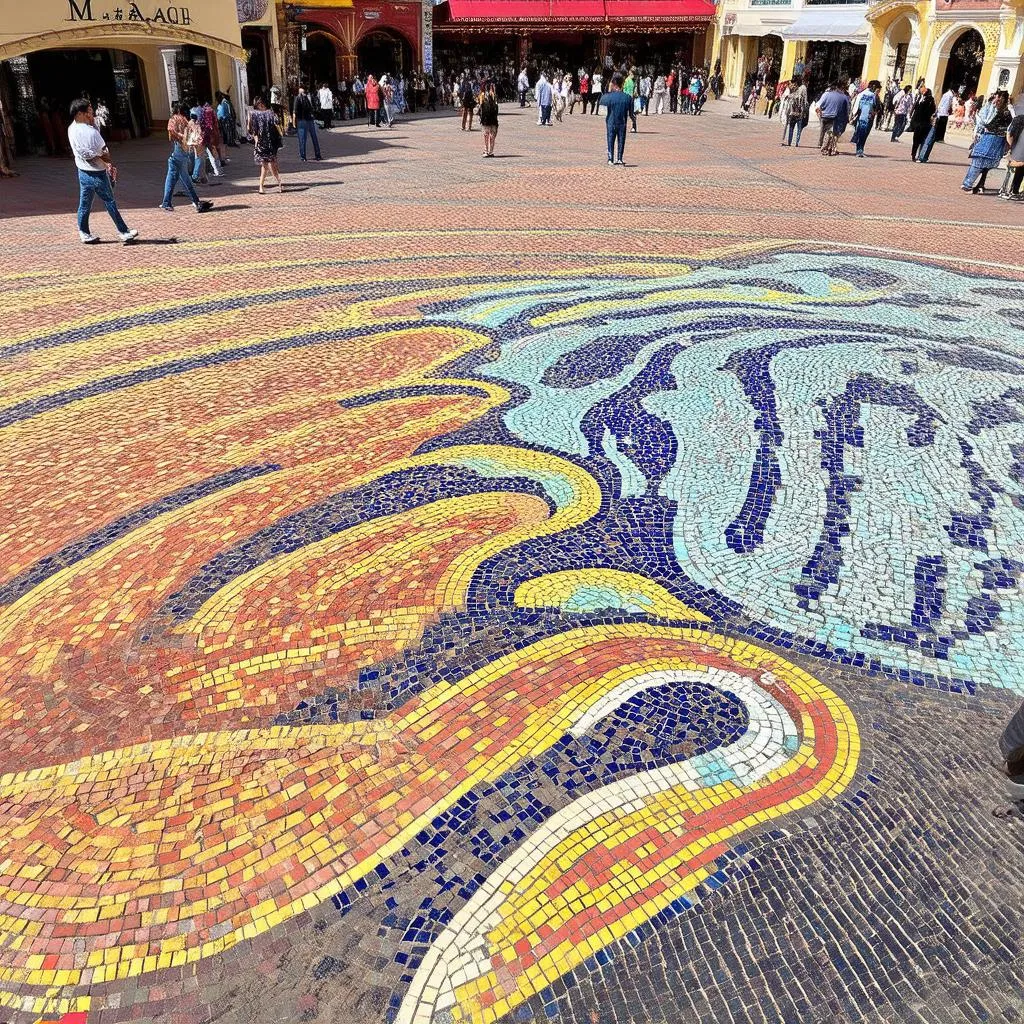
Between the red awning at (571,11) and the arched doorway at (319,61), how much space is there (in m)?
5.38

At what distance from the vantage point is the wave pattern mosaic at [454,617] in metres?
2.81

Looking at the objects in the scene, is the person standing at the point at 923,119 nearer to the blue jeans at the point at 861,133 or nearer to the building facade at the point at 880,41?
the blue jeans at the point at 861,133

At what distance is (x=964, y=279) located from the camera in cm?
956

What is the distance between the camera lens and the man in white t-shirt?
953 cm

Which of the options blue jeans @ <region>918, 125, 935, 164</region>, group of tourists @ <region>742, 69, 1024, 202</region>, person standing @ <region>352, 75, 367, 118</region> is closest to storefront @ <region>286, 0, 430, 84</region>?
person standing @ <region>352, 75, 367, 118</region>

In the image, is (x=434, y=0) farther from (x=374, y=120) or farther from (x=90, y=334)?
(x=90, y=334)

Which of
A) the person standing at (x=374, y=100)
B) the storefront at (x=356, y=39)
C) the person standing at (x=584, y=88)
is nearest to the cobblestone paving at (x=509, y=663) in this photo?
the person standing at (x=374, y=100)

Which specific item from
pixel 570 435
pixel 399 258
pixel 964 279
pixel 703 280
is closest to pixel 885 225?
pixel 964 279

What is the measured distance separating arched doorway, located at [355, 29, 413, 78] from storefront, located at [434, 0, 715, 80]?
2.68m

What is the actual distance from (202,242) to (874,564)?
9.51 meters

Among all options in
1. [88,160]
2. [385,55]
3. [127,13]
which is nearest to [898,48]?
[385,55]

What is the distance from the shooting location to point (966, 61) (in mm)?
25469

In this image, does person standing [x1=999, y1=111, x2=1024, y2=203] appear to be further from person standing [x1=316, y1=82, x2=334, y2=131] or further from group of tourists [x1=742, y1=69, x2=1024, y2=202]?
person standing [x1=316, y1=82, x2=334, y2=131]

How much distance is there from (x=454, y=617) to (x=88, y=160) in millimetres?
8533
